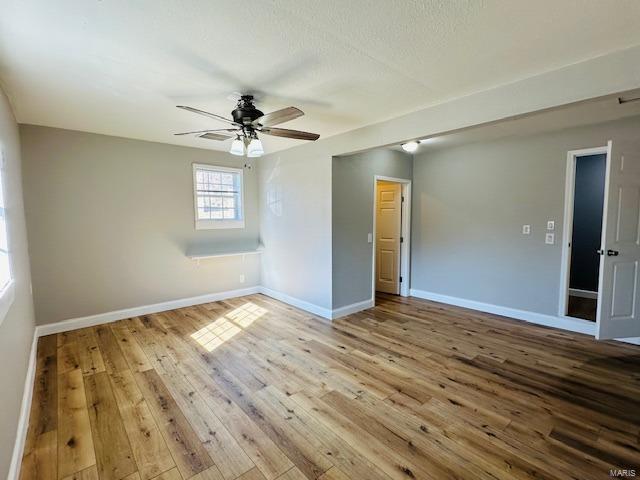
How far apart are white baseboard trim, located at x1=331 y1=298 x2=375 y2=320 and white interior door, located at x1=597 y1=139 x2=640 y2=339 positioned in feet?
8.81

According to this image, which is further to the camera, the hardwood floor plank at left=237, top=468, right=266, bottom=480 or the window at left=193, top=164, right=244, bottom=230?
the window at left=193, top=164, right=244, bottom=230

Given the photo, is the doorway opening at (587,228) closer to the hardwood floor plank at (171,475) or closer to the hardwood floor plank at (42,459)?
the hardwood floor plank at (171,475)

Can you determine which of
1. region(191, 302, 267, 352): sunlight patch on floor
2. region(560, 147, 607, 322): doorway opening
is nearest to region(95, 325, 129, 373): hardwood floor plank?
region(191, 302, 267, 352): sunlight patch on floor

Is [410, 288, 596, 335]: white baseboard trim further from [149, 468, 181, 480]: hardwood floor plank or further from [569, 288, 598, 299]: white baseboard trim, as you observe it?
[149, 468, 181, 480]: hardwood floor plank

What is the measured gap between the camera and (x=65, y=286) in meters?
3.88

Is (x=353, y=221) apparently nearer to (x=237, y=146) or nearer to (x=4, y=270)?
(x=237, y=146)

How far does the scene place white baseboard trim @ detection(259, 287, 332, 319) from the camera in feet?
14.4

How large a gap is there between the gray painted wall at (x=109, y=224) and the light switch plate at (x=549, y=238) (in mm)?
4823

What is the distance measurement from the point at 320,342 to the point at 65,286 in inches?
132

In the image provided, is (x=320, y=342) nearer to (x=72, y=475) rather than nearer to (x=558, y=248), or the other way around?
(x=72, y=475)

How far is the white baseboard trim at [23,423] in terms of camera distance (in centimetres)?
169

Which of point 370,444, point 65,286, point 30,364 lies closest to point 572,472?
point 370,444

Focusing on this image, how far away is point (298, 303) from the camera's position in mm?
4844

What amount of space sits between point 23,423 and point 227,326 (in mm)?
2154
